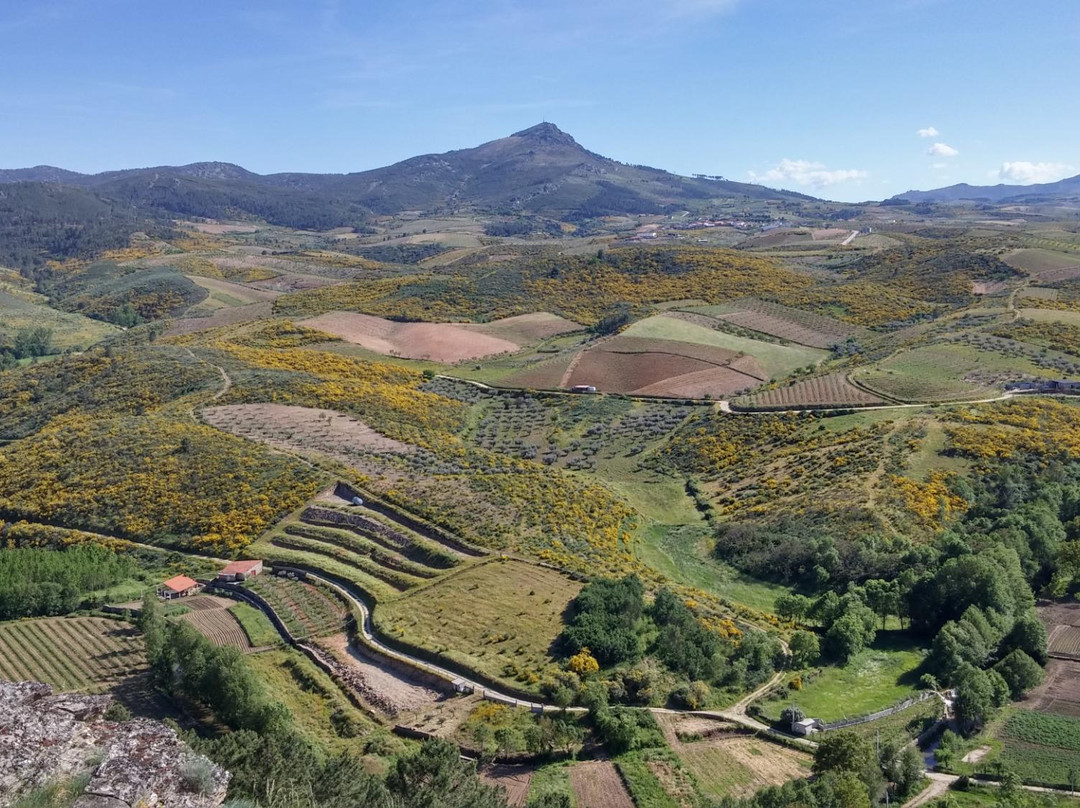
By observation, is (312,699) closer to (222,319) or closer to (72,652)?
(72,652)

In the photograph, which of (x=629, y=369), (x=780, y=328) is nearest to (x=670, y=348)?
(x=629, y=369)

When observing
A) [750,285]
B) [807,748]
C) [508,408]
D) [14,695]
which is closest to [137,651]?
[14,695]

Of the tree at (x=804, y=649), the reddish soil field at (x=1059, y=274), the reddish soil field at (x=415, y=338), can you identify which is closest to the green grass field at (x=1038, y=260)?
the reddish soil field at (x=1059, y=274)

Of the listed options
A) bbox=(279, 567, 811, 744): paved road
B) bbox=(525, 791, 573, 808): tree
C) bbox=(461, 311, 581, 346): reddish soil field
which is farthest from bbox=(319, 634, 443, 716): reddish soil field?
bbox=(461, 311, 581, 346): reddish soil field

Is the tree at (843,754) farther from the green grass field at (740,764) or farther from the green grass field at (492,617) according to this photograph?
the green grass field at (492,617)

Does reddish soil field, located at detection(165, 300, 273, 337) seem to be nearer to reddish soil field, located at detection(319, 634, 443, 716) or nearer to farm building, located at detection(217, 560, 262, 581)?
farm building, located at detection(217, 560, 262, 581)

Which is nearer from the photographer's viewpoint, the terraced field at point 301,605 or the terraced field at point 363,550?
the terraced field at point 301,605
